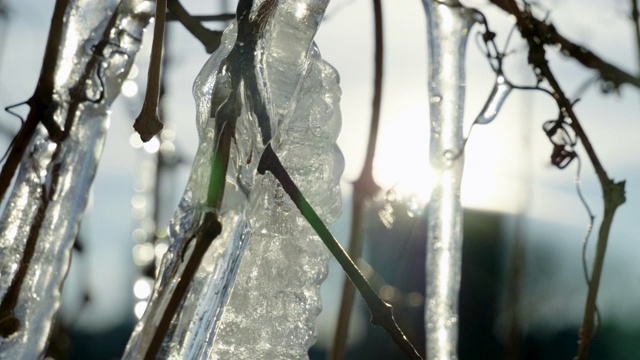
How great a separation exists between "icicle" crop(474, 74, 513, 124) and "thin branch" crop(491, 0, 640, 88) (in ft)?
0.24

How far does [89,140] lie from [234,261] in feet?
0.65

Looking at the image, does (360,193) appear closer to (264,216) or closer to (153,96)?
(264,216)

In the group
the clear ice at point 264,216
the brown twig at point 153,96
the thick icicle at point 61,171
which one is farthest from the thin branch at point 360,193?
the brown twig at point 153,96

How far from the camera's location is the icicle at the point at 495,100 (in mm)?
1081

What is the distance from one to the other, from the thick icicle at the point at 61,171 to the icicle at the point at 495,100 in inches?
14.6

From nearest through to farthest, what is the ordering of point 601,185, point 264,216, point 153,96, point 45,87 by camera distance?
point 153,96 → point 45,87 → point 264,216 → point 601,185

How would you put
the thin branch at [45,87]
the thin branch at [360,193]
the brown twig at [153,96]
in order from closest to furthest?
the brown twig at [153,96], the thin branch at [45,87], the thin branch at [360,193]

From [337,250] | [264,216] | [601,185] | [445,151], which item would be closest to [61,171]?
[264,216]

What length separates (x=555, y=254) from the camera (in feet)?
28.0

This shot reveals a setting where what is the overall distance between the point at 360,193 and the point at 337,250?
A: 1.31ft

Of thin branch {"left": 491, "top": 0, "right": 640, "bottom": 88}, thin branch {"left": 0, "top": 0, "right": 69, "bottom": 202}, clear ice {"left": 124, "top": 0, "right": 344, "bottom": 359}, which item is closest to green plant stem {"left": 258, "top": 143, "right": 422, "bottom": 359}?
clear ice {"left": 124, "top": 0, "right": 344, "bottom": 359}

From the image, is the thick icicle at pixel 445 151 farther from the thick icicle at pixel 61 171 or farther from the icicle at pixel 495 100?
the thick icicle at pixel 61 171

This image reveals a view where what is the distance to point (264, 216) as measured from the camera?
0.91m

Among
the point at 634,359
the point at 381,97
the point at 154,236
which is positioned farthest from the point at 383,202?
the point at 634,359
